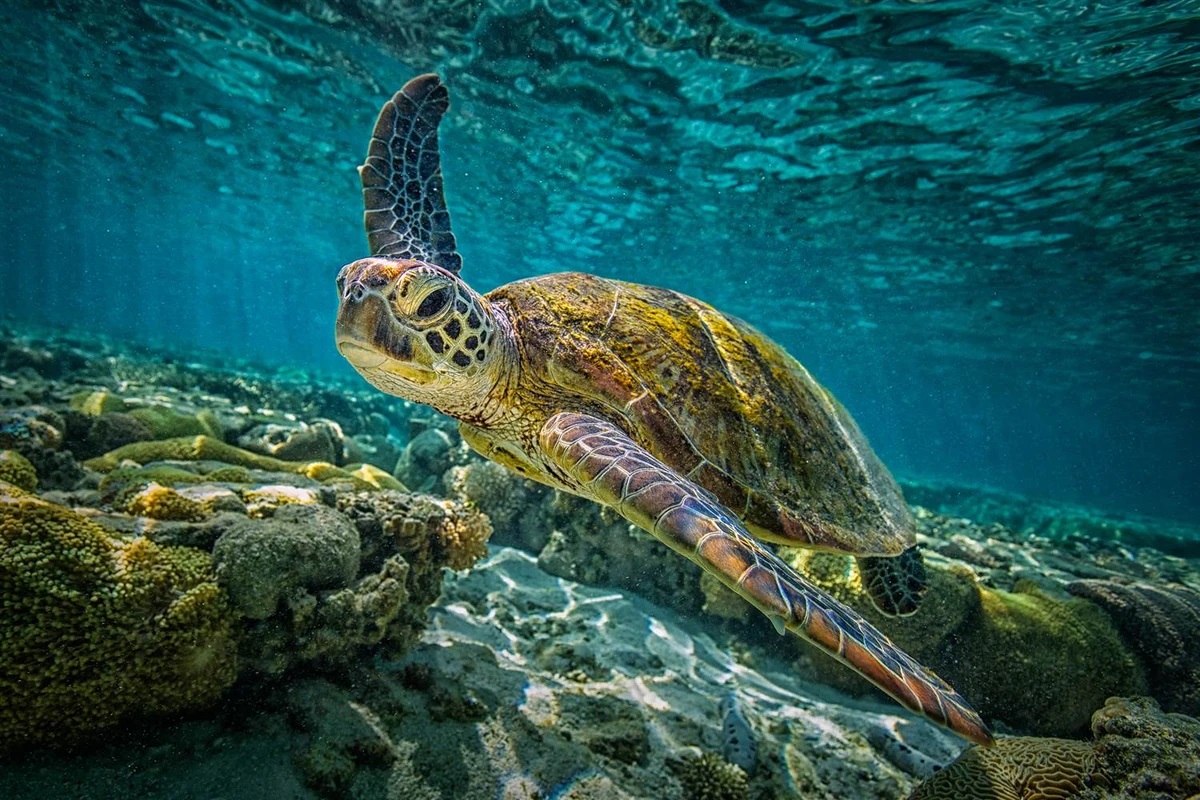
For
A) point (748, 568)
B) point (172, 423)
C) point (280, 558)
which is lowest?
point (172, 423)

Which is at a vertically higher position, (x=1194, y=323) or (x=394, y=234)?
(x=1194, y=323)

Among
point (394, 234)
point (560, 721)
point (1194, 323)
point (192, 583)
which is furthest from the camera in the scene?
point (1194, 323)

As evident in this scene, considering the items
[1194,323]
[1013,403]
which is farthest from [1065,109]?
[1013,403]

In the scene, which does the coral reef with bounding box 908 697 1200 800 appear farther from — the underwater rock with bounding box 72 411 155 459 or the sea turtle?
the underwater rock with bounding box 72 411 155 459

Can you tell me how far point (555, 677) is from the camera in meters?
3.43

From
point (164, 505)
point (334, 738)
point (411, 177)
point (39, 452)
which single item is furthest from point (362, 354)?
point (39, 452)

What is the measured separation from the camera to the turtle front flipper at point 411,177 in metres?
3.91

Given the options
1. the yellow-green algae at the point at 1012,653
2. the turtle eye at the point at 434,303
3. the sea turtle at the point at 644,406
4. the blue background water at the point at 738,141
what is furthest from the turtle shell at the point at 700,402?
the blue background water at the point at 738,141

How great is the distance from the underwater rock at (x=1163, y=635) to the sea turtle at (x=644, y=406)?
7.67ft

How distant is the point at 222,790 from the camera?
78.0 inches

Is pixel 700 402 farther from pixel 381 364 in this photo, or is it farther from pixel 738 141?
pixel 738 141

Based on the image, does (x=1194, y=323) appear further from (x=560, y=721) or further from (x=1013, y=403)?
(x=1013, y=403)

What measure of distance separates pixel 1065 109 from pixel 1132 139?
1839 millimetres

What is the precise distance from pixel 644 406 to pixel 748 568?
48.9 inches
